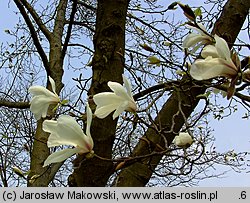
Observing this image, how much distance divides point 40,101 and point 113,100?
0.26m

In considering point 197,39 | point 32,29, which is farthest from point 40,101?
point 32,29

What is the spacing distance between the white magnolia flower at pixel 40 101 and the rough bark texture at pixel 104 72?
31 cm

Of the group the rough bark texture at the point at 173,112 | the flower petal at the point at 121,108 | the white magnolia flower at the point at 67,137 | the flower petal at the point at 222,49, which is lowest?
the white magnolia flower at the point at 67,137

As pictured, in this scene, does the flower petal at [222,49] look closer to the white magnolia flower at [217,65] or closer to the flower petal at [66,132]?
the white magnolia flower at [217,65]

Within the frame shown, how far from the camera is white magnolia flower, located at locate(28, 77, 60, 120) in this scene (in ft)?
3.58

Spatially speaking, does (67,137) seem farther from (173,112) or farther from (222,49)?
(173,112)

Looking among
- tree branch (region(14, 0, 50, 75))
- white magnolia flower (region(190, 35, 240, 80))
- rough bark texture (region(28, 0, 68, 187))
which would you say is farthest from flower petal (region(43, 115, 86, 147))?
tree branch (region(14, 0, 50, 75))

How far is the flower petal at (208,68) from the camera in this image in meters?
0.79

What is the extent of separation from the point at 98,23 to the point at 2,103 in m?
1.30

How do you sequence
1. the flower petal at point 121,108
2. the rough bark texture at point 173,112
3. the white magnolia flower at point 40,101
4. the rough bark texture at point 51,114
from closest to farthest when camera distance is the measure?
the flower petal at point 121,108
the white magnolia flower at point 40,101
the rough bark texture at point 173,112
the rough bark texture at point 51,114

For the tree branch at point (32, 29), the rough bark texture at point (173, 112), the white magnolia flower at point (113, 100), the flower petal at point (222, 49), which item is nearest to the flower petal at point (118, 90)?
the white magnolia flower at point (113, 100)

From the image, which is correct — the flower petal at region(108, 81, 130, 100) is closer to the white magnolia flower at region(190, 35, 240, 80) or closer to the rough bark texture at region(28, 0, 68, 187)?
the white magnolia flower at region(190, 35, 240, 80)

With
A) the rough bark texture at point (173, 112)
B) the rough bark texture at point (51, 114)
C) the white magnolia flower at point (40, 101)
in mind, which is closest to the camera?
the white magnolia flower at point (40, 101)

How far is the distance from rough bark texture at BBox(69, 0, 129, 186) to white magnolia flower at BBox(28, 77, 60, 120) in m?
0.31
